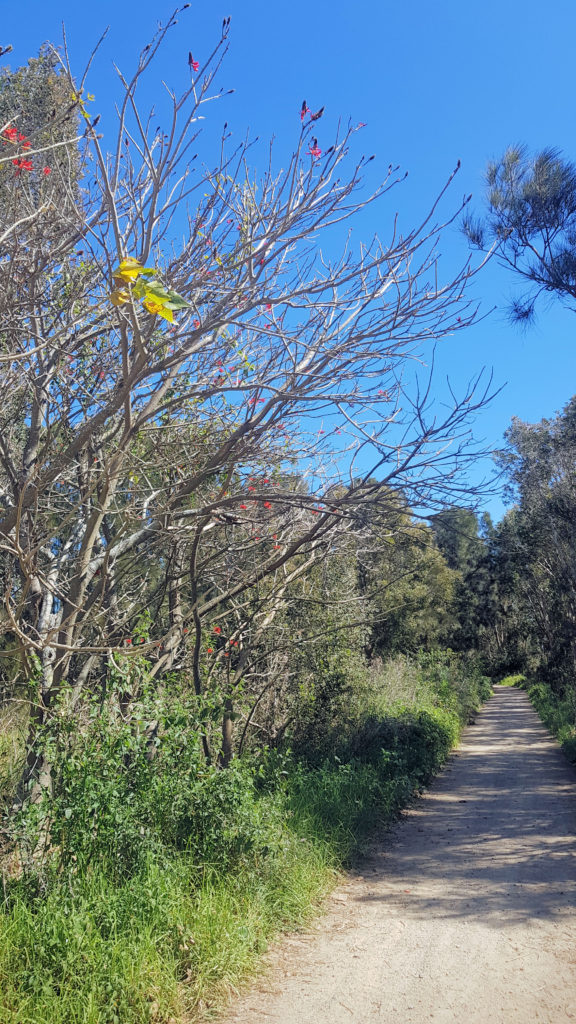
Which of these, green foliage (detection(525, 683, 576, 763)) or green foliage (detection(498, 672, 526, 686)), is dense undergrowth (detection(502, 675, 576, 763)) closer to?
green foliage (detection(525, 683, 576, 763))

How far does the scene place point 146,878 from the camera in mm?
4156

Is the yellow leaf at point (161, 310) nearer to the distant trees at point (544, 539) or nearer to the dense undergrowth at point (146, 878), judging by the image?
the dense undergrowth at point (146, 878)

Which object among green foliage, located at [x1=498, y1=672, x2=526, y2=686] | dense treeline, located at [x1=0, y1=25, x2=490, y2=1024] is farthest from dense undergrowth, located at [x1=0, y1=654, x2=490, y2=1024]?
green foliage, located at [x1=498, y1=672, x2=526, y2=686]

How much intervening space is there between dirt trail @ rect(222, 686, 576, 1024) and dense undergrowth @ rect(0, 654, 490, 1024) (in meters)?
0.30

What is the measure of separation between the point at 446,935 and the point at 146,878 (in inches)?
83.0

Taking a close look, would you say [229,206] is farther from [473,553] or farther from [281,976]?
[473,553]

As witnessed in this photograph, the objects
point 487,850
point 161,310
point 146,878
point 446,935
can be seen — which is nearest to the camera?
point 161,310

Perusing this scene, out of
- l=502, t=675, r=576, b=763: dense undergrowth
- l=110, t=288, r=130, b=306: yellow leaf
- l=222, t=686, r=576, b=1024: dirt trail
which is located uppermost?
l=110, t=288, r=130, b=306: yellow leaf

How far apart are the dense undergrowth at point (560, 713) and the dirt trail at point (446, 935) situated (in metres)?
5.47

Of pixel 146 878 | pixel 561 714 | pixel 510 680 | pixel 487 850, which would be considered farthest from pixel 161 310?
pixel 510 680

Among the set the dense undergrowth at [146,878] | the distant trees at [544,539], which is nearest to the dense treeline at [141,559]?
the dense undergrowth at [146,878]

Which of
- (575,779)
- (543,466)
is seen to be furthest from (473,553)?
(575,779)

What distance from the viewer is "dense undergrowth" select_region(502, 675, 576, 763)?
45.5 ft

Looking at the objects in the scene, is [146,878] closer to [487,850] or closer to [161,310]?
[161,310]
